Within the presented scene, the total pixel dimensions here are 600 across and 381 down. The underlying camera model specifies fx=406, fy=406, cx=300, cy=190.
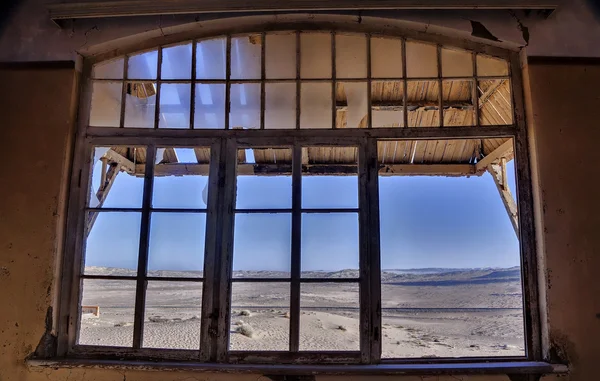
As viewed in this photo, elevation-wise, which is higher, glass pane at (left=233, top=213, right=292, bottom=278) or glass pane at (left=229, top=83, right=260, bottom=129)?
glass pane at (left=229, top=83, right=260, bottom=129)

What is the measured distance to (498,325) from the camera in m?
9.15

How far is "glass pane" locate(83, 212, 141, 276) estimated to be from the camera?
2475 millimetres

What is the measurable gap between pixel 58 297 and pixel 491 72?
9.66 feet

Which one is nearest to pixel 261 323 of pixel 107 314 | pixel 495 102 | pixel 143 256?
pixel 107 314

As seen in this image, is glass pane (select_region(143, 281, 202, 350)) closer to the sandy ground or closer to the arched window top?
the sandy ground

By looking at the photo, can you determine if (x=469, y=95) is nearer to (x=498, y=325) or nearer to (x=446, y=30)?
(x=446, y=30)

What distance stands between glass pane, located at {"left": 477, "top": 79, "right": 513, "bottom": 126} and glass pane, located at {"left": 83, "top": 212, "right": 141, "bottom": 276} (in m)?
2.24

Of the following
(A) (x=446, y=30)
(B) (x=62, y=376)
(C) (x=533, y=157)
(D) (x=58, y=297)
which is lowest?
(B) (x=62, y=376)

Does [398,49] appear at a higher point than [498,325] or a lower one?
higher

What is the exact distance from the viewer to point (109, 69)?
267 cm

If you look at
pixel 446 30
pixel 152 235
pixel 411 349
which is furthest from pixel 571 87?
pixel 411 349

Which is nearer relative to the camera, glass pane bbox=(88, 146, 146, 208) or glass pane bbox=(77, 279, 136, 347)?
glass pane bbox=(88, 146, 146, 208)

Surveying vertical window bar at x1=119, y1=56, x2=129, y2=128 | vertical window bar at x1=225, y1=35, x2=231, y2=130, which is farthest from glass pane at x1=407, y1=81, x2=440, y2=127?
vertical window bar at x1=119, y1=56, x2=129, y2=128

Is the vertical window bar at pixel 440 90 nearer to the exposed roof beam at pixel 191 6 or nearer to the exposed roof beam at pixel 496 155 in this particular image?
the exposed roof beam at pixel 191 6
